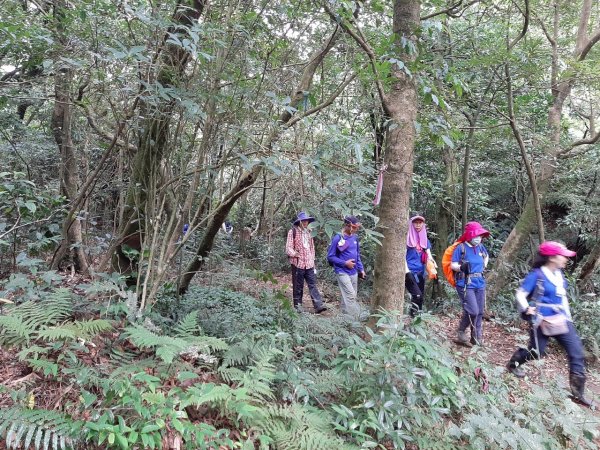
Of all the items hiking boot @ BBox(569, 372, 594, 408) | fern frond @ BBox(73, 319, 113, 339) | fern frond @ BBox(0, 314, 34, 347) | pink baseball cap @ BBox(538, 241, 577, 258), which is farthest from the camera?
pink baseball cap @ BBox(538, 241, 577, 258)

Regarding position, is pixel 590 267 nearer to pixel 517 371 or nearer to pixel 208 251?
pixel 517 371

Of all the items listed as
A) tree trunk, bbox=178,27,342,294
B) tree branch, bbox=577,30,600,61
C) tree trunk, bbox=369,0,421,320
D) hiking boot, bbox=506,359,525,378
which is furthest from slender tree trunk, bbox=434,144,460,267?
tree trunk, bbox=369,0,421,320

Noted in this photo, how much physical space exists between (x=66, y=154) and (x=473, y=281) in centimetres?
647

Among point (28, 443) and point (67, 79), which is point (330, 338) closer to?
point (28, 443)

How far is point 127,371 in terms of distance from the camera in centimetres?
279

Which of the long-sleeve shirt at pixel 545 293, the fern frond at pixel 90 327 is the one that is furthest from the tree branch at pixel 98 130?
the long-sleeve shirt at pixel 545 293

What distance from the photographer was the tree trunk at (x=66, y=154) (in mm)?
4445

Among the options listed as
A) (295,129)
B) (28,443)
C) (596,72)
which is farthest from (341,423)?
(596,72)

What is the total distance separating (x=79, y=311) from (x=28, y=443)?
153 centimetres

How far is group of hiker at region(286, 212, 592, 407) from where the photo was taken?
172 inches

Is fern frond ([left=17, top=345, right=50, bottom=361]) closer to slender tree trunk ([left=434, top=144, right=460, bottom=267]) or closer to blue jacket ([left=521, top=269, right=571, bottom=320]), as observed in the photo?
blue jacket ([left=521, top=269, right=571, bottom=320])

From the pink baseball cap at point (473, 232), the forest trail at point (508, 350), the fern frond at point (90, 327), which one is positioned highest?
the pink baseball cap at point (473, 232)

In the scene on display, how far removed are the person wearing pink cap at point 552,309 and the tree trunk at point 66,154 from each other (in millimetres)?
5060

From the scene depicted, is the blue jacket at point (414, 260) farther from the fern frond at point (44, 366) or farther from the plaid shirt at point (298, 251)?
the fern frond at point (44, 366)
